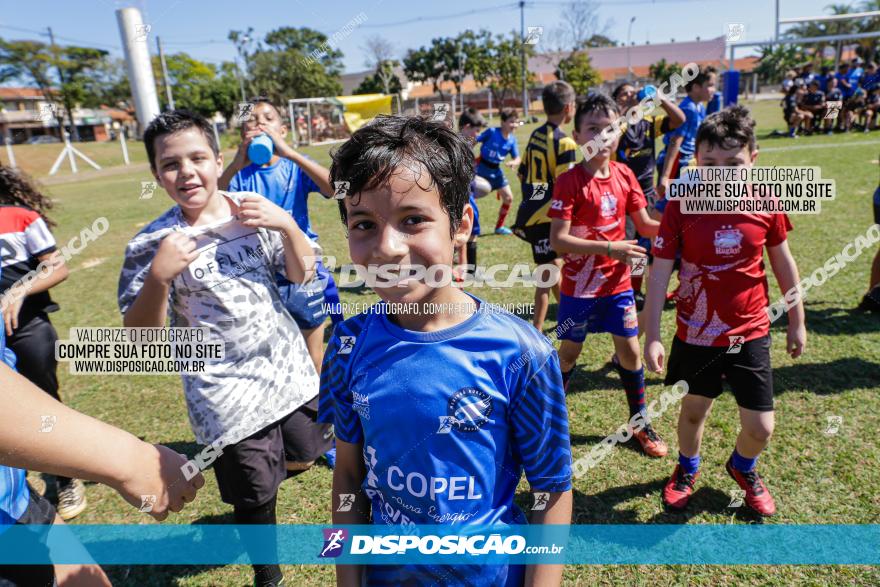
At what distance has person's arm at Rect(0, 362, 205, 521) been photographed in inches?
43.3

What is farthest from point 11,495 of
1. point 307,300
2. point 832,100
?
point 832,100

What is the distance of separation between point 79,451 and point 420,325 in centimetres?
89

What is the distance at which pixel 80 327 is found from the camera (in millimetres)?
6945

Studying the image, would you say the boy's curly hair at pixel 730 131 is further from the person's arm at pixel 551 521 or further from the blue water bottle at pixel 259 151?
the blue water bottle at pixel 259 151

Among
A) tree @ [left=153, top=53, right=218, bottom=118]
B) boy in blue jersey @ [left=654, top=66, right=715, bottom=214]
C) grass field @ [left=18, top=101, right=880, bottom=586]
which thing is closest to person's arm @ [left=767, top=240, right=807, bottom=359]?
grass field @ [left=18, top=101, right=880, bottom=586]

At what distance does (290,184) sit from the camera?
4.36 metres

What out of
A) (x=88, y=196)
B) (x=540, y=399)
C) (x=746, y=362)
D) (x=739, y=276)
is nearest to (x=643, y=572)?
(x=746, y=362)

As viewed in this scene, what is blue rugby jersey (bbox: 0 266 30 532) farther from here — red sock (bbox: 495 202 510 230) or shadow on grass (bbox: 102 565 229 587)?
red sock (bbox: 495 202 510 230)

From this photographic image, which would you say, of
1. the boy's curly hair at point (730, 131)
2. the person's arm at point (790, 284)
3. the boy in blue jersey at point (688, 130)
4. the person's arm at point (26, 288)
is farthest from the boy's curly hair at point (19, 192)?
the boy in blue jersey at point (688, 130)

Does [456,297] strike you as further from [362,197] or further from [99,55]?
[99,55]

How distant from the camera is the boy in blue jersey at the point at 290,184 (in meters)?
3.85

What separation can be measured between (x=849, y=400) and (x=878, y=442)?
0.54 m

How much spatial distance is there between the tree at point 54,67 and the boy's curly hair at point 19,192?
52226 mm

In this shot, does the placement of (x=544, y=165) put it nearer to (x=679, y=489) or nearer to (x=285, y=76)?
(x=679, y=489)
